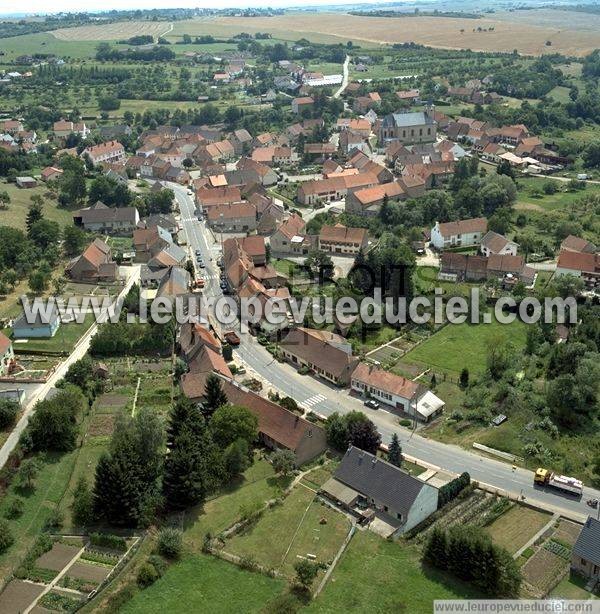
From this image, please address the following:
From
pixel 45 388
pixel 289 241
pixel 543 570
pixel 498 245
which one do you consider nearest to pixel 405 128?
pixel 498 245

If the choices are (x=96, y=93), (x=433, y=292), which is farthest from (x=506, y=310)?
(x=96, y=93)

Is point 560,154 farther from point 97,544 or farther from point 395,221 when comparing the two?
point 97,544

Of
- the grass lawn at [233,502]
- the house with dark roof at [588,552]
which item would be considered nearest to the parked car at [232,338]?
the grass lawn at [233,502]

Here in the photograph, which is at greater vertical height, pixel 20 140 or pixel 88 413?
pixel 20 140

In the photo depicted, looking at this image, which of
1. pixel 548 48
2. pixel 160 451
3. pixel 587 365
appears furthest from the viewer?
A: pixel 548 48

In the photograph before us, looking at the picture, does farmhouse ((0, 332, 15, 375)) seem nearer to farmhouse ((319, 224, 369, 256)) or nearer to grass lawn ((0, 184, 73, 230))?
grass lawn ((0, 184, 73, 230))

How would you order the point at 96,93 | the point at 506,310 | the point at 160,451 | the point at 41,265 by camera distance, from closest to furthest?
the point at 160,451
the point at 506,310
the point at 41,265
the point at 96,93
